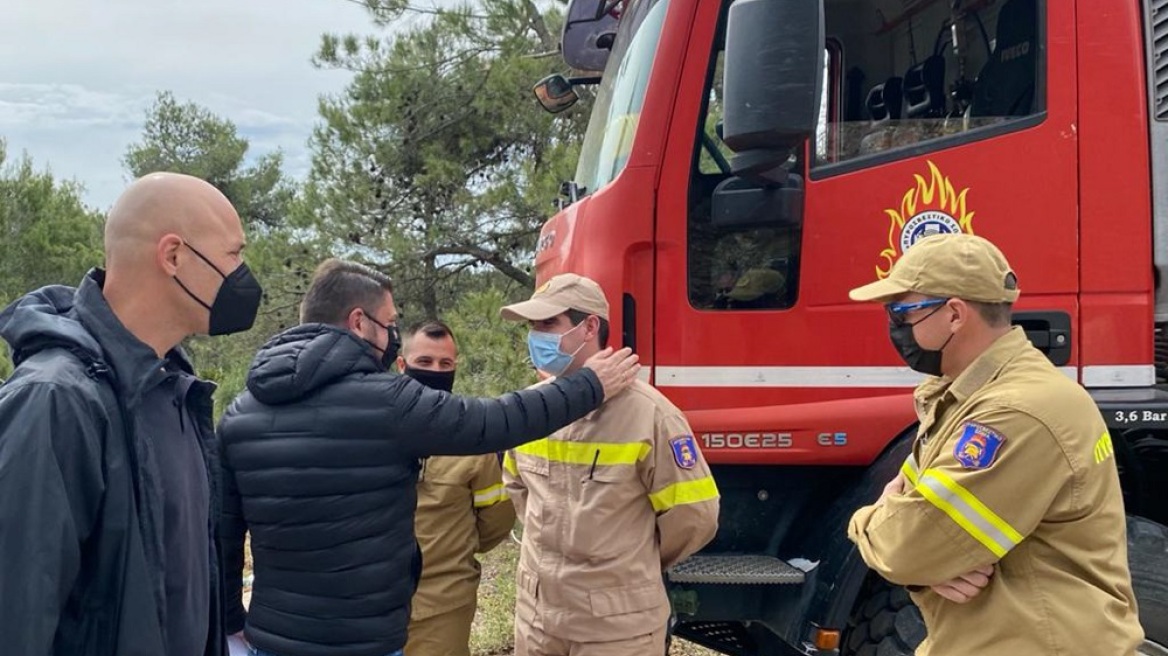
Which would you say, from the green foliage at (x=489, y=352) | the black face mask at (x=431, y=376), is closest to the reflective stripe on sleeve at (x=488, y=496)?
the black face mask at (x=431, y=376)

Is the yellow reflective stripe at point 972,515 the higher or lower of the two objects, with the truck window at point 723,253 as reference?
lower

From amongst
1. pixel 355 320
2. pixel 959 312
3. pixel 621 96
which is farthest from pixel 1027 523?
pixel 621 96

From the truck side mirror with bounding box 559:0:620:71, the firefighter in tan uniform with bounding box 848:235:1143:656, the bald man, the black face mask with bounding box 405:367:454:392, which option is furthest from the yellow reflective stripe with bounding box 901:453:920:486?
the truck side mirror with bounding box 559:0:620:71

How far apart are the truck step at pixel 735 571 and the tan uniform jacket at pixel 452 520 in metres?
0.58

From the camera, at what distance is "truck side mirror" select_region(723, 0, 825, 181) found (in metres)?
2.21

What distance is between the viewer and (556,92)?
3957mm

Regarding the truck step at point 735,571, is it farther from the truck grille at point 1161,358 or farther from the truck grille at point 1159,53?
the truck grille at point 1159,53

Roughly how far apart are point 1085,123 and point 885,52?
715mm

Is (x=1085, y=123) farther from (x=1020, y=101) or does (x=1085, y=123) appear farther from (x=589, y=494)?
(x=589, y=494)

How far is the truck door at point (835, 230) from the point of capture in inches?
97.6

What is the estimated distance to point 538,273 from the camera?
322cm

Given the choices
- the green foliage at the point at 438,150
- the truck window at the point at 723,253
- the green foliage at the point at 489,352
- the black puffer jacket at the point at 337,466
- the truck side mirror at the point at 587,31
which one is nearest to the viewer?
the black puffer jacket at the point at 337,466

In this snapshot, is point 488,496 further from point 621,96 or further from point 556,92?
point 556,92

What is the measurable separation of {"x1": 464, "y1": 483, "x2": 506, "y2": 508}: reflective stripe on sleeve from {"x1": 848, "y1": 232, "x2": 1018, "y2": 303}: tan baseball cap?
142 cm
